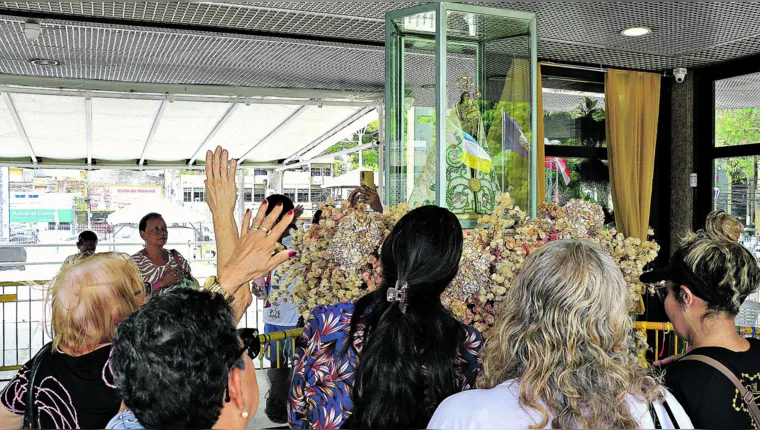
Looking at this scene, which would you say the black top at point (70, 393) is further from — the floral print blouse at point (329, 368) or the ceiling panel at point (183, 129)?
the ceiling panel at point (183, 129)

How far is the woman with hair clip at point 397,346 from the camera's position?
5.02 feet

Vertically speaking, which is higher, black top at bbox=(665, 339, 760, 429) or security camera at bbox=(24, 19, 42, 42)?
security camera at bbox=(24, 19, 42, 42)

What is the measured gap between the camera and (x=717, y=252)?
1880 millimetres

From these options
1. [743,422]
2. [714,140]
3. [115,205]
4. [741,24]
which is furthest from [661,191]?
[115,205]

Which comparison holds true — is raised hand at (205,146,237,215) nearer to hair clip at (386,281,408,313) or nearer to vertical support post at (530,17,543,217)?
hair clip at (386,281,408,313)

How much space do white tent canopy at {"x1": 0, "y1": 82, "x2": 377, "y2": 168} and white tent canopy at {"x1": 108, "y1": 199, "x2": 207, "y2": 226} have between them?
88cm

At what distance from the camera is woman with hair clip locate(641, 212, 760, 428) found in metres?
1.66

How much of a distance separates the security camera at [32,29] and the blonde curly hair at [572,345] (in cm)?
406

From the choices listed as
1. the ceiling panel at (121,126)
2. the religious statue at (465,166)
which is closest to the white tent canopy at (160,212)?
the ceiling panel at (121,126)

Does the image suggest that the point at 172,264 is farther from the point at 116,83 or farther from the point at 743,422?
the point at 743,422

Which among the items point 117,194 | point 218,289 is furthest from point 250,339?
point 117,194

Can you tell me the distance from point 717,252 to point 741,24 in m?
3.39

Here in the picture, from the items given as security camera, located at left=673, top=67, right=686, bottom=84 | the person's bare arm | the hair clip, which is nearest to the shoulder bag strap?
the hair clip

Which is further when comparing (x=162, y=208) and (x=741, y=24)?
(x=162, y=208)
